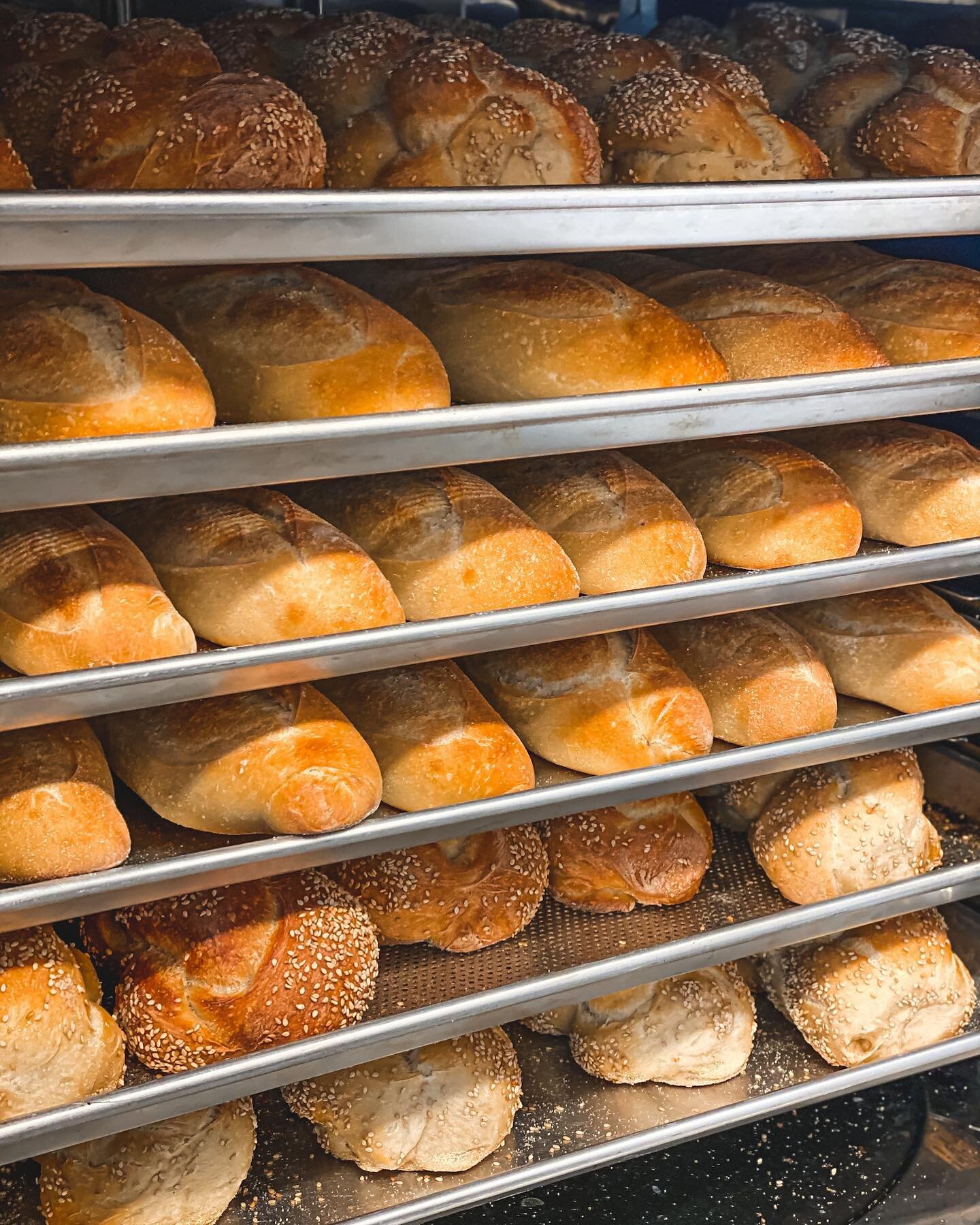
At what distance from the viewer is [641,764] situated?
1.64 m

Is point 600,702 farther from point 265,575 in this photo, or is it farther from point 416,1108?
point 416,1108

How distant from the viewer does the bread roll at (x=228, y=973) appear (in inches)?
59.4

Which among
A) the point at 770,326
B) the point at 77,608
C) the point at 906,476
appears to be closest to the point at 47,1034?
the point at 77,608

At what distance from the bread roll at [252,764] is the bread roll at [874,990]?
866mm

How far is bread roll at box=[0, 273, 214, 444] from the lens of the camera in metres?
1.23

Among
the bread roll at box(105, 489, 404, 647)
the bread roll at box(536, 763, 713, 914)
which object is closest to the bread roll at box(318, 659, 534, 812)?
the bread roll at box(105, 489, 404, 647)

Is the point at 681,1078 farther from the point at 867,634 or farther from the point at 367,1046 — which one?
the point at 867,634

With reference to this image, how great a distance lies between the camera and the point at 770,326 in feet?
5.37

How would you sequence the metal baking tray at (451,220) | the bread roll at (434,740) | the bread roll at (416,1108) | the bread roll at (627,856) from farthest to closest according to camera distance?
the bread roll at (627,856)
the bread roll at (416,1108)
the bread roll at (434,740)
the metal baking tray at (451,220)

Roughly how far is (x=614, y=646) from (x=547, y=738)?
0.17 metres

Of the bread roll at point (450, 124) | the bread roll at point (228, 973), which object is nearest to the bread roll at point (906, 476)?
the bread roll at point (450, 124)

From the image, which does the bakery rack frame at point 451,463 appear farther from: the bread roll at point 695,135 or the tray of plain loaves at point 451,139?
the bread roll at point 695,135

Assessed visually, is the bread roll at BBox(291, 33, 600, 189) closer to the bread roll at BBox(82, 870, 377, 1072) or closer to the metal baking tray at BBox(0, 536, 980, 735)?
the metal baking tray at BBox(0, 536, 980, 735)

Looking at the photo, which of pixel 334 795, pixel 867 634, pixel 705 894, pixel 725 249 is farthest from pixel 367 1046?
pixel 725 249
